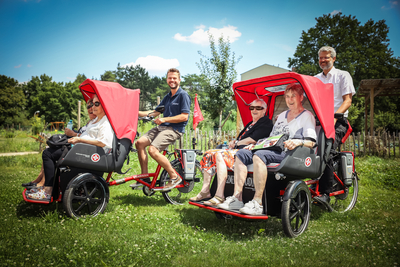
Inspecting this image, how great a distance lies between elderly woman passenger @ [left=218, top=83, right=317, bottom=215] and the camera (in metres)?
3.16

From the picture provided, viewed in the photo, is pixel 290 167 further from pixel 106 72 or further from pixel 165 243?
pixel 106 72

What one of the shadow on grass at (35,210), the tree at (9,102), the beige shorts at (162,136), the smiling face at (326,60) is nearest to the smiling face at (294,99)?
the smiling face at (326,60)

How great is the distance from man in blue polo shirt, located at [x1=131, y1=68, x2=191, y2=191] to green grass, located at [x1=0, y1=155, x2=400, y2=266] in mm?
699

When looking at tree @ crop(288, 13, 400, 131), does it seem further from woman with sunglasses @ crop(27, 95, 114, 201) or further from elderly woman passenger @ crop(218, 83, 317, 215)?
woman with sunglasses @ crop(27, 95, 114, 201)

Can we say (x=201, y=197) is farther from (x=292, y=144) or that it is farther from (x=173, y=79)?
(x=173, y=79)

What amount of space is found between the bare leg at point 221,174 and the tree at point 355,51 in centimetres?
2478

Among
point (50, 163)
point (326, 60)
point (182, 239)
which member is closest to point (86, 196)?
point (50, 163)

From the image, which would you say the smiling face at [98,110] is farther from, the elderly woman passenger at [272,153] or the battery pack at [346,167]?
the battery pack at [346,167]

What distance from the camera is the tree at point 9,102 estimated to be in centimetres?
4344

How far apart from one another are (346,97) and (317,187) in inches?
58.6

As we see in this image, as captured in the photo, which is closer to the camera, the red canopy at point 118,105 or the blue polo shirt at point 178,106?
the red canopy at point 118,105

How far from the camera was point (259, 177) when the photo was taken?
316 centimetres

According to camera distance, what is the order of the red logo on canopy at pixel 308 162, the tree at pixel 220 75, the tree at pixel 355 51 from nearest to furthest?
the red logo on canopy at pixel 308 162 < the tree at pixel 220 75 < the tree at pixel 355 51

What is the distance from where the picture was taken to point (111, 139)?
12.6ft
